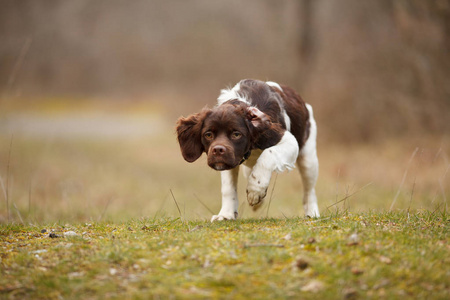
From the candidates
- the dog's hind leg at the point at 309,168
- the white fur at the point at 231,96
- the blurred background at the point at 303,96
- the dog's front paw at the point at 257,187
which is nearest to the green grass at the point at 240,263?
the dog's front paw at the point at 257,187

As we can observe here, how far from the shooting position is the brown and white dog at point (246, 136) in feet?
14.3

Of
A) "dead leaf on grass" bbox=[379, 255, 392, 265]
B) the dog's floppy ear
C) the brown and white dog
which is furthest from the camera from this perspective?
the dog's floppy ear

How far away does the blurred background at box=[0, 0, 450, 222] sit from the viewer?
8906mm

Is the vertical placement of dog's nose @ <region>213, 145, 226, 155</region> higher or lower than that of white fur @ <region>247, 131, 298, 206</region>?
higher

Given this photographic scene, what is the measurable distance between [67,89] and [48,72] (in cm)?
169

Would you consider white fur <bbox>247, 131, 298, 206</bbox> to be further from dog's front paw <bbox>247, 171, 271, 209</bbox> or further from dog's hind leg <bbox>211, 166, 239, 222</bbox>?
dog's hind leg <bbox>211, 166, 239, 222</bbox>

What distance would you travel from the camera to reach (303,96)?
49.2 ft

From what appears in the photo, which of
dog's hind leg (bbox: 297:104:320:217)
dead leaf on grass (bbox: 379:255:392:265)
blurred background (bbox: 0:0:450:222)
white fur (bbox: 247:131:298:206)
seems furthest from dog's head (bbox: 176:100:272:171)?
dead leaf on grass (bbox: 379:255:392:265)

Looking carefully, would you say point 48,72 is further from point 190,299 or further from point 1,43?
point 190,299

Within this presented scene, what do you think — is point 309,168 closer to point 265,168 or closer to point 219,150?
point 265,168

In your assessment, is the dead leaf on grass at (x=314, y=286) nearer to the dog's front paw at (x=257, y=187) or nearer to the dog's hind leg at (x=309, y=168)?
the dog's front paw at (x=257, y=187)

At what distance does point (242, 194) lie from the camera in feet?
32.7

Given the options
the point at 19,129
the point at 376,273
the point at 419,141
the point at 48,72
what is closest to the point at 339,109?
the point at 419,141

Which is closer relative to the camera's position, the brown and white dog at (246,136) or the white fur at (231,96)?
the brown and white dog at (246,136)
